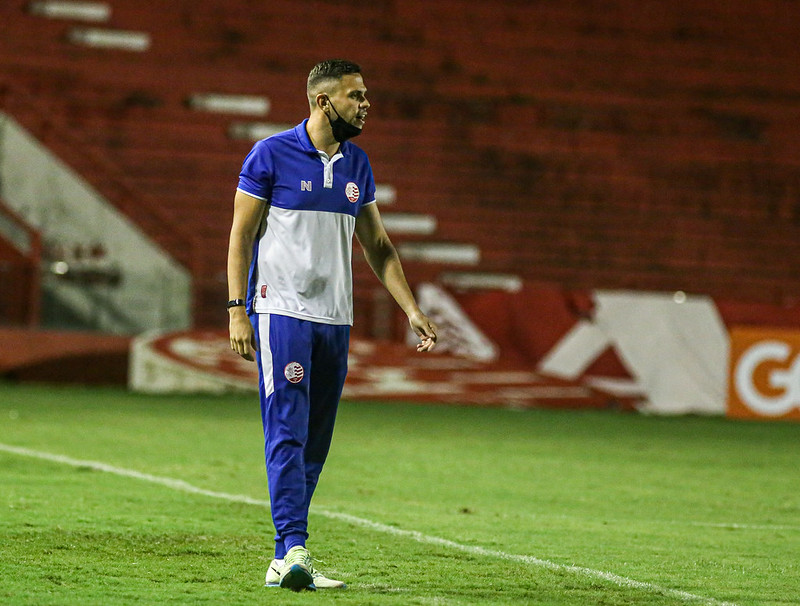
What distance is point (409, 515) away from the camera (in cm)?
689

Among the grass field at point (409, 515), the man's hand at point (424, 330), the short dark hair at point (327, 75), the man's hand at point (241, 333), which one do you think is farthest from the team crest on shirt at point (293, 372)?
the short dark hair at point (327, 75)

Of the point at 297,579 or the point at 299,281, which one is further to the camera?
the point at 299,281

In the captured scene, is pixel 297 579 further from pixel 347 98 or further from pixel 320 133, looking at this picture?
pixel 347 98

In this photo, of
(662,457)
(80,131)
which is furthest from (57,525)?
(80,131)

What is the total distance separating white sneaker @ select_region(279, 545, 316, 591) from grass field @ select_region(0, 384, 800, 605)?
0.19ft

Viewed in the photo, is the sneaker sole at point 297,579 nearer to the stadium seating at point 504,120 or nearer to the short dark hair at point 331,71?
the short dark hair at point 331,71

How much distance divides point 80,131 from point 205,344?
238 inches

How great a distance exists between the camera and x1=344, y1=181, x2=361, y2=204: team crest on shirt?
480 centimetres

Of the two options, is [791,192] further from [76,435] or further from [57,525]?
[57,525]

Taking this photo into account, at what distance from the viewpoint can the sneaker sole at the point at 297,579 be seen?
4.43 metres

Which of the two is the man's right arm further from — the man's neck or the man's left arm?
the man's left arm

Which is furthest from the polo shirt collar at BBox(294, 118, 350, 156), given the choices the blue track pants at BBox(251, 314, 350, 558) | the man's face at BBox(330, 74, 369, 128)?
the blue track pants at BBox(251, 314, 350, 558)

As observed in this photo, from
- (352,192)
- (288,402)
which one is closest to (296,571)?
(288,402)

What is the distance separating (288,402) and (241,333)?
294 mm
